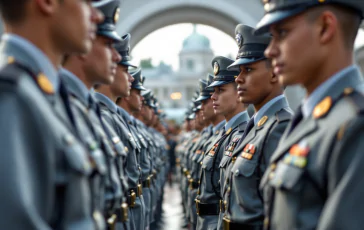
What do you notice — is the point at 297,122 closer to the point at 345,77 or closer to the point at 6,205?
the point at 345,77

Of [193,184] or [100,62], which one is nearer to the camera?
[100,62]

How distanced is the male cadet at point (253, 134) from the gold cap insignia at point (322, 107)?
1.18 metres

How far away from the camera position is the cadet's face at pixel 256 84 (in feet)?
12.5

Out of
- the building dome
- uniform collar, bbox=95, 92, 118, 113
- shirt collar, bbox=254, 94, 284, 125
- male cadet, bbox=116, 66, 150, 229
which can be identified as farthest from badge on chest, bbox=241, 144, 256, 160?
the building dome

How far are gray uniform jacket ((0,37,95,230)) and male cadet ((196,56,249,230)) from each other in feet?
11.0

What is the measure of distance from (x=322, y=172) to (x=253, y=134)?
1.65 m

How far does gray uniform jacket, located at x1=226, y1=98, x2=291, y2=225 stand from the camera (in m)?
3.37

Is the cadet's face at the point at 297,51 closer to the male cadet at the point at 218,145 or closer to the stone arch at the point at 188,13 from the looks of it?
the male cadet at the point at 218,145

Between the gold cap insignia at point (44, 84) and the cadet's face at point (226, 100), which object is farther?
the cadet's face at point (226, 100)

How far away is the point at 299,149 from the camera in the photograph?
6.98 feet

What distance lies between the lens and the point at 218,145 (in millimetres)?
5371

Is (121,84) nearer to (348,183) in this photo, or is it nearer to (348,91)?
(348,91)

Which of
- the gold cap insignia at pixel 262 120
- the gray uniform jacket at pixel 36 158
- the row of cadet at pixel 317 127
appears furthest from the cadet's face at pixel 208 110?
the gray uniform jacket at pixel 36 158

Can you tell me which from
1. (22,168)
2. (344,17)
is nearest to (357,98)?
(344,17)
